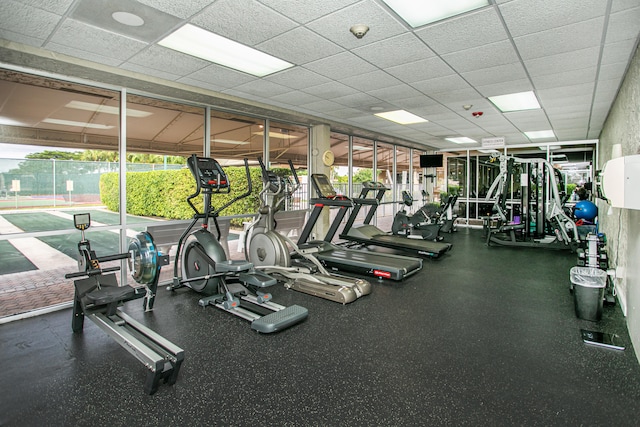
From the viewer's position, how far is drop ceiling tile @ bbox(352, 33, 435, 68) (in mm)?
3117

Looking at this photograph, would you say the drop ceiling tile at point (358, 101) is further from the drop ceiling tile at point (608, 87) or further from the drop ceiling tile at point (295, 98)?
the drop ceiling tile at point (608, 87)

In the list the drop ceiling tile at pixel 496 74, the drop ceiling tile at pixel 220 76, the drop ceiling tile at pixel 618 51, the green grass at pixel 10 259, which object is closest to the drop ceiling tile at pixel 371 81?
the drop ceiling tile at pixel 496 74

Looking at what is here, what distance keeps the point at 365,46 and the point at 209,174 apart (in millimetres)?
2077

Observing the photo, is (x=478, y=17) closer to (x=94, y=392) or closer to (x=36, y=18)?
(x=36, y=18)

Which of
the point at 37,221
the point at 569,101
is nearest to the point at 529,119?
the point at 569,101

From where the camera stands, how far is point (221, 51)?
340 centimetres

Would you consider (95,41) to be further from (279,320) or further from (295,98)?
(279,320)

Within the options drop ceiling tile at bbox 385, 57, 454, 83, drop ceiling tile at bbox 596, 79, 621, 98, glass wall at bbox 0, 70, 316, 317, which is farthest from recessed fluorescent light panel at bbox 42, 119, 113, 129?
drop ceiling tile at bbox 596, 79, 621, 98

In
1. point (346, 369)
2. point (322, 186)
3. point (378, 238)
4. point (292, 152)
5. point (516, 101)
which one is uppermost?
point (516, 101)

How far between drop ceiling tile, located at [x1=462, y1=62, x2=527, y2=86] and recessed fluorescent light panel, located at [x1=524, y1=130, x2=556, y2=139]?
466 cm

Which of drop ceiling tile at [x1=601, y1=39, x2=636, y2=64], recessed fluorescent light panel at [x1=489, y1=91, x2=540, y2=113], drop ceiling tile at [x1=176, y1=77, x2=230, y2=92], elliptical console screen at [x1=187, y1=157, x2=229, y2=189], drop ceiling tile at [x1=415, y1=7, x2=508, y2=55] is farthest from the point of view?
recessed fluorescent light panel at [x1=489, y1=91, x2=540, y2=113]

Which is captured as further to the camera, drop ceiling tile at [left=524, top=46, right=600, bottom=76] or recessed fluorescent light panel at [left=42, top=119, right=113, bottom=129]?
recessed fluorescent light panel at [left=42, top=119, right=113, bottom=129]

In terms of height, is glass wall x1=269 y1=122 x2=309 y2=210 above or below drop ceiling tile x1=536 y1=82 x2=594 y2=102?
below

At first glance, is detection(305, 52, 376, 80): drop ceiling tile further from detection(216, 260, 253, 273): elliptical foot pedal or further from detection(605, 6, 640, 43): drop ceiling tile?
detection(216, 260, 253, 273): elliptical foot pedal
